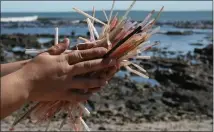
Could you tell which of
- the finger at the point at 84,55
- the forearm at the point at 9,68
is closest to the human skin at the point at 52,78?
the finger at the point at 84,55

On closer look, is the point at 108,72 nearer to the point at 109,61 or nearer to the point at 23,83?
the point at 109,61

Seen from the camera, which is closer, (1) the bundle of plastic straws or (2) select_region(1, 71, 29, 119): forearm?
(2) select_region(1, 71, 29, 119): forearm

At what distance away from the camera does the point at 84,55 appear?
1.66 metres

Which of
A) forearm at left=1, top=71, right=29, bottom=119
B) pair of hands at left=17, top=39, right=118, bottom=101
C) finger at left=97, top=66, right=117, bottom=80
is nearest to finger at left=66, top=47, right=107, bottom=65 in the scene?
pair of hands at left=17, top=39, right=118, bottom=101

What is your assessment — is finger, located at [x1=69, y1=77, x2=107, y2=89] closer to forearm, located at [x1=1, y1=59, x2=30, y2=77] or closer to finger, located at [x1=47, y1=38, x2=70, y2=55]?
finger, located at [x1=47, y1=38, x2=70, y2=55]

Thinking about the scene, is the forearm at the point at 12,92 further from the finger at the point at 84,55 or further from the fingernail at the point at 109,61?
the fingernail at the point at 109,61

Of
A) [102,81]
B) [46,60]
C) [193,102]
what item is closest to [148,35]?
[102,81]

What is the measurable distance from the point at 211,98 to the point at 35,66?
46.4 ft

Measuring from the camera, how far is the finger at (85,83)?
5.27ft

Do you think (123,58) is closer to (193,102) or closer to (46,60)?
(46,60)

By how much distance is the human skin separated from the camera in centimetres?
147

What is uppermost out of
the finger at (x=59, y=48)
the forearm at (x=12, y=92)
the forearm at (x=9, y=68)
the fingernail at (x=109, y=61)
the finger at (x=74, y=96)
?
the finger at (x=59, y=48)

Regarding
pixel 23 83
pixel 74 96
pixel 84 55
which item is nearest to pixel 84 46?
pixel 84 55

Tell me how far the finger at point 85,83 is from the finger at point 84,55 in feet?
0.25
